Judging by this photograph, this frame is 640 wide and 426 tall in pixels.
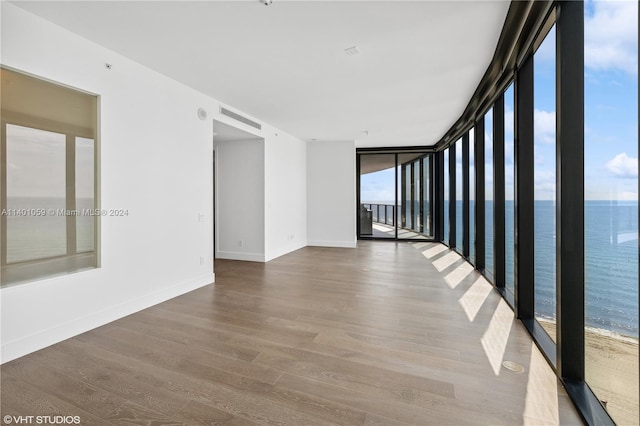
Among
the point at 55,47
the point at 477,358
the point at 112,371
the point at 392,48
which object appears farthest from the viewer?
the point at 392,48

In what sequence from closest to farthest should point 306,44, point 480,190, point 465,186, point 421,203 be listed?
point 306,44
point 480,190
point 465,186
point 421,203

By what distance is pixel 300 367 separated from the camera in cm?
218

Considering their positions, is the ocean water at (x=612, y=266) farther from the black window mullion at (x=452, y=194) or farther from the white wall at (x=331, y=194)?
the white wall at (x=331, y=194)

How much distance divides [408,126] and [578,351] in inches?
198

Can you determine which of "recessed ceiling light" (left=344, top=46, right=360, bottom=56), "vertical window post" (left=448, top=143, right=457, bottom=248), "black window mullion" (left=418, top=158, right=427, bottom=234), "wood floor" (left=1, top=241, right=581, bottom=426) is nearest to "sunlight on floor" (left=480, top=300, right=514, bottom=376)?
"wood floor" (left=1, top=241, right=581, bottom=426)

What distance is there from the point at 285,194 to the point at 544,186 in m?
5.12

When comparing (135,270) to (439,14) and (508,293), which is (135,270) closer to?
(439,14)

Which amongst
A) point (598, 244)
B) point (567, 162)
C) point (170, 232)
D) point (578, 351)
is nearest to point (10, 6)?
point (170, 232)

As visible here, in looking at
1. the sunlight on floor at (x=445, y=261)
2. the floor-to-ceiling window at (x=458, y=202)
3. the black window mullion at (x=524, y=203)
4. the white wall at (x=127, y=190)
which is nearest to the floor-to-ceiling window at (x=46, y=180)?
the white wall at (x=127, y=190)

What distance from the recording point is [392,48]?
299cm

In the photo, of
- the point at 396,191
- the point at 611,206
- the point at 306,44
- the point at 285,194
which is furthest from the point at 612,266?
the point at 396,191

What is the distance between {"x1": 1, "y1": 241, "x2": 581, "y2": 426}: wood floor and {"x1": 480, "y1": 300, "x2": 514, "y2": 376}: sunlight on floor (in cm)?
2

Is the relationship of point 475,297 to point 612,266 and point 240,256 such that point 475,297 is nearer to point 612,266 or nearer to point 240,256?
point 612,266

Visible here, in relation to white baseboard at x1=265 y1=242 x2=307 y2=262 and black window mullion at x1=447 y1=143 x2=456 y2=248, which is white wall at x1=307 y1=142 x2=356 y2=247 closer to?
white baseboard at x1=265 y1=242 x2=307 y2=262
